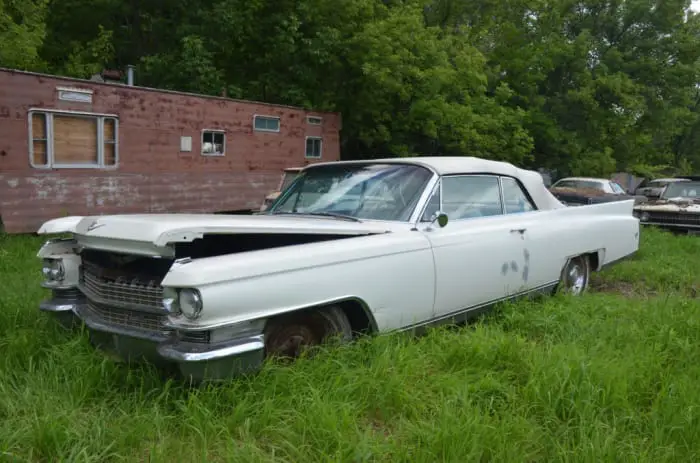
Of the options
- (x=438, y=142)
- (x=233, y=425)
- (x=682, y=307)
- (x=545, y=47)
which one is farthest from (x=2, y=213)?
(x=545, y=47)

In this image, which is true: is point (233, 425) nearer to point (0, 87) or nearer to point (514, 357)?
point (514, 357)

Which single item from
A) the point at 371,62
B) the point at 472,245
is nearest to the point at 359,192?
the point at 472,245

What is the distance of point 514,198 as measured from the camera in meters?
A: 5.45

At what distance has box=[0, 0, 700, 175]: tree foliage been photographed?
16188 millimetres

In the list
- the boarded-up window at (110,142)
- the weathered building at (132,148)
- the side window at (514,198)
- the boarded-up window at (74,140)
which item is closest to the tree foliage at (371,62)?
the weathered building at (132,148)

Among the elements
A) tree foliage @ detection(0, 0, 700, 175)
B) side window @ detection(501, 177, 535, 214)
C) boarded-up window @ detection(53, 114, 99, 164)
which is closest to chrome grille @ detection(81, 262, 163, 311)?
side window @ detection(501, 177, 535, 214)

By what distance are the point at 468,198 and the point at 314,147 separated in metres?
11.2

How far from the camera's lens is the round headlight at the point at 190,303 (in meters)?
2.90

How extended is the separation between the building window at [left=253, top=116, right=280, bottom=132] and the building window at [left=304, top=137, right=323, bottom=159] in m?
1.17

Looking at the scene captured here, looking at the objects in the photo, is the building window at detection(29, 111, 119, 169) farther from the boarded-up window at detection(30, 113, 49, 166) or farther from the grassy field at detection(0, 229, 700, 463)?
the grassy field at detection(0, 229, 700, 463)

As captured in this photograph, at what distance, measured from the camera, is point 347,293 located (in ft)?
11.6

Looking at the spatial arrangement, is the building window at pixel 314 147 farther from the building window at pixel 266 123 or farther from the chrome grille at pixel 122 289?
the chrome grille at pixel 122 289

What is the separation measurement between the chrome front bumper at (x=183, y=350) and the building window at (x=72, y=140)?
309 inches

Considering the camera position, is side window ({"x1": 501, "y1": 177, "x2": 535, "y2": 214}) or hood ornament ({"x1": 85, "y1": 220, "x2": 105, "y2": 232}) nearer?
hood ornament ({"x1": 85, "y1": 220, "x2": 105, "y2": 232})
